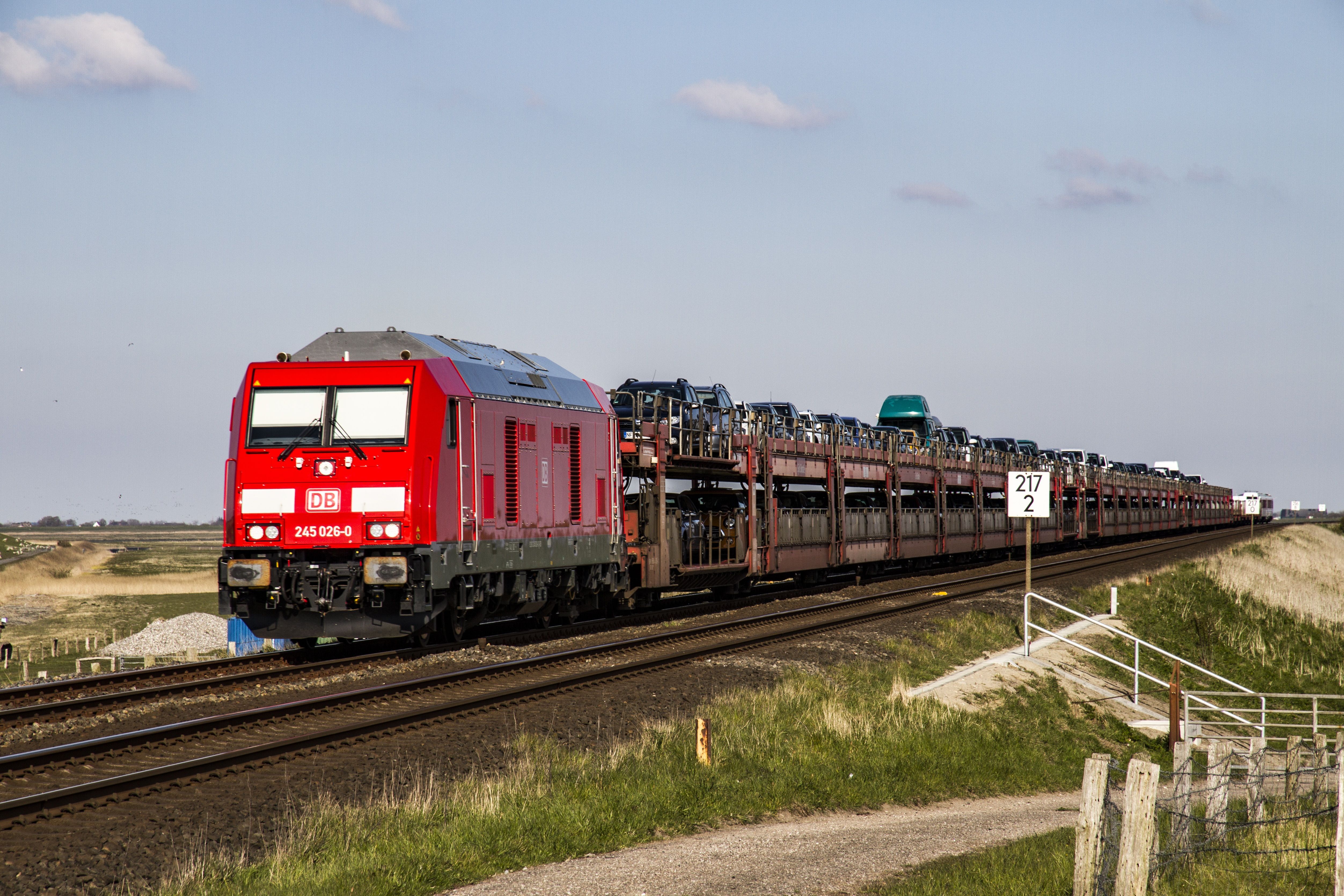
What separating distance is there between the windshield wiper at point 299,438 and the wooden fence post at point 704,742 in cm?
812

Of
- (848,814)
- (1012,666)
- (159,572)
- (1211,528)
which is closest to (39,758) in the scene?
(848,814)

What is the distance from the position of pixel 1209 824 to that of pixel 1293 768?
8.19 ft

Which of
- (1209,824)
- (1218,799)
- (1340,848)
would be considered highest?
(1340,848)

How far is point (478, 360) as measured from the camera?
20422 millimetres

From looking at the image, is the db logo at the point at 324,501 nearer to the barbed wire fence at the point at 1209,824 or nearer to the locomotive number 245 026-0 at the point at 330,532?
the locomotive number 245 026-0 at the point at 330,532

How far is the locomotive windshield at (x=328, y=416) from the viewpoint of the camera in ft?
59.0

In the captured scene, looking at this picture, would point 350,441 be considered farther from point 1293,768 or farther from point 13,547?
point 13,547

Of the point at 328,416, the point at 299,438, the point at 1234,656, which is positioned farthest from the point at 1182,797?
the point at 1234,656

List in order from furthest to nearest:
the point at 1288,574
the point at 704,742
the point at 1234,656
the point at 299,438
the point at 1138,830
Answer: the point at 1288,574, the point at 1234,656, the point at 299,438, the point at 704,742, the point at 1138,830

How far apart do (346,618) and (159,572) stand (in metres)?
69.6

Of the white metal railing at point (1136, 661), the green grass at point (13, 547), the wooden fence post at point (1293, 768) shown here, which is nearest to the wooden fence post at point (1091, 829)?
the wooden fence post at point (1293, 768)

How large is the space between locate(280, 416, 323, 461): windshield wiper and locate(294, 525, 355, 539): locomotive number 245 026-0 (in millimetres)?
1161

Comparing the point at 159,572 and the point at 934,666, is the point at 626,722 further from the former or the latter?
the point at 159,572

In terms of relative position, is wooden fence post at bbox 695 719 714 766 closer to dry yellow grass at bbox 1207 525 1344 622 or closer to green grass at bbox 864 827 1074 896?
green grass at bbox 864 827 1074 896
